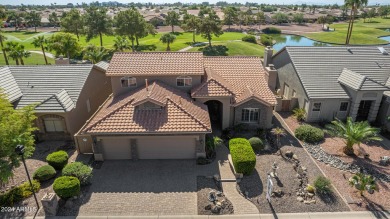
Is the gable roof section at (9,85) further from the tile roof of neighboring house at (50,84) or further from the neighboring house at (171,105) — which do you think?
the neighboring house at (171,105)

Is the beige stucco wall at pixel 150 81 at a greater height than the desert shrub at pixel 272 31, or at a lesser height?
greater

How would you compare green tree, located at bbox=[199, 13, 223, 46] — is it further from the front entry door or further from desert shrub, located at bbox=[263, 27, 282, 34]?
desert shrub, located at bbox=[263, 27, 282, 34]

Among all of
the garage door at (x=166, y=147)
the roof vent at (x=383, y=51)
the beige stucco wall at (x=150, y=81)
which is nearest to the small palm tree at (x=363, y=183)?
the garage door at (x=166, y=147)

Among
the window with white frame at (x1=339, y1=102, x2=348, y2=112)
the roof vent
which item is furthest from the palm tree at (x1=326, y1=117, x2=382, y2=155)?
the roof vent

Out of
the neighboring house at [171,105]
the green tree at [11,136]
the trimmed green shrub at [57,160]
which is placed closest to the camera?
the green tree at [11,136]

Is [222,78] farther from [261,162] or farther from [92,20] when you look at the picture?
[92,20]

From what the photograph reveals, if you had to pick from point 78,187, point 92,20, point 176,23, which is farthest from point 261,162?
point 176,23
